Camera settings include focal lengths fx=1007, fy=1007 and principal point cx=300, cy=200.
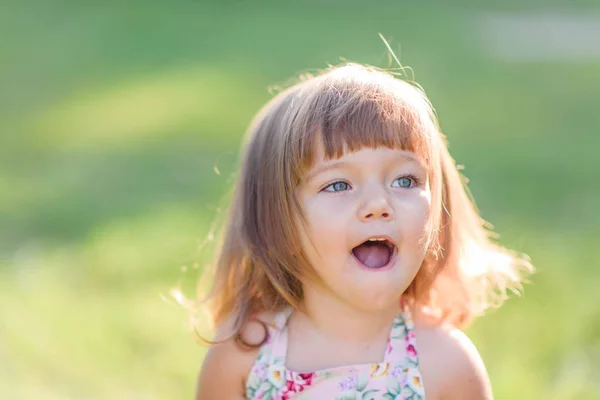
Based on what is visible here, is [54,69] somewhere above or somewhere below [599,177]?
above

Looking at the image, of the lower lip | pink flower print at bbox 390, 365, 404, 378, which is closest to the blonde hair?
the lower lip

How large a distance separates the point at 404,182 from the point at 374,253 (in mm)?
190

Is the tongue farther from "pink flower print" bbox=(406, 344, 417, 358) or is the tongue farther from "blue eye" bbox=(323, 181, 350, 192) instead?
"pink flower print" bbox=(406, 344, 417, 358)

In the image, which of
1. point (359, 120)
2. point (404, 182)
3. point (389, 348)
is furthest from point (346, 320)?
point (359, 120)

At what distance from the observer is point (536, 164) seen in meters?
5.98

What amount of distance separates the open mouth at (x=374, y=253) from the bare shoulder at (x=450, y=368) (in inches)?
10.3

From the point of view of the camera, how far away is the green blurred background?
3.86 m

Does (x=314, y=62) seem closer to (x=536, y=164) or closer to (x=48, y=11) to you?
(x=536, y=164)

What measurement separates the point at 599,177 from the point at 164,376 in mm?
3163

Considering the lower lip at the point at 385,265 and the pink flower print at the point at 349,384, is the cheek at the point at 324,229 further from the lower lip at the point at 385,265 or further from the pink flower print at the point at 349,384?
the pink flower print at the point at 349,384

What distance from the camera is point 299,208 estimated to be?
8.23ft

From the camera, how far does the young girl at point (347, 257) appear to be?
96.0 inches

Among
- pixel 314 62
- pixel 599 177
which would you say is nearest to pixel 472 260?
pixel 599 177

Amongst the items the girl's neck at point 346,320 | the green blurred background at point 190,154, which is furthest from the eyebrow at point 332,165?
the green blurred background at point 190,154
